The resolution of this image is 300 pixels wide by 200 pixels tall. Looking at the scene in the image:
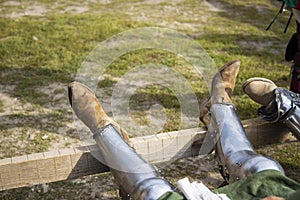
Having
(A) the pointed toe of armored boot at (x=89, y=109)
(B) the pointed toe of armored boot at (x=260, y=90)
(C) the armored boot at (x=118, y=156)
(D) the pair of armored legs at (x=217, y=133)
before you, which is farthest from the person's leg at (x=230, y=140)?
(A) the pointed toe of armored boot at (x=89, y=109)

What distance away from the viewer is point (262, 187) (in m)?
1.87

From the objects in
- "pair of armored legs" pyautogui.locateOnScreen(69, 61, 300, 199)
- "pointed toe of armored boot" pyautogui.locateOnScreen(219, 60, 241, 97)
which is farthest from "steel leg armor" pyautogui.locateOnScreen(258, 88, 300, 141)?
"pointed toe of armored boot" pyautogui.locateOnScreen(219, 60, 241, 97)

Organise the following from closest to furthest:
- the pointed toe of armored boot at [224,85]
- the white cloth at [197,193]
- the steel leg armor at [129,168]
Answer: the white cloth at [197,193]
the steel leg armor at [129,168]
the pointed toe of armored boot at [224,85]

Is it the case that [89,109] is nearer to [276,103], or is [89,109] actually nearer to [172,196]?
[172,196]

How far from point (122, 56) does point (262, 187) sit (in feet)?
10.3

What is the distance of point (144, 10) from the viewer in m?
6.60

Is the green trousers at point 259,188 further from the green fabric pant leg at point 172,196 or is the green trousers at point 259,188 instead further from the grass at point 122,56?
the grass at point 122,56

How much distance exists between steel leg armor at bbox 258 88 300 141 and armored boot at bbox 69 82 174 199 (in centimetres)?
77

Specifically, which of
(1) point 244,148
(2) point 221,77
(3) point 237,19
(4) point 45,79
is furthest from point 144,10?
(1) point 244,148

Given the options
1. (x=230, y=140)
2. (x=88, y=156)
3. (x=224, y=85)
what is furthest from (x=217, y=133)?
(x=88, y=156)

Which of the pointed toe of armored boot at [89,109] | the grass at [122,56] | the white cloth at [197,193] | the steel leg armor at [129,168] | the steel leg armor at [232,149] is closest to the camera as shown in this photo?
the white cloth at [197,193]

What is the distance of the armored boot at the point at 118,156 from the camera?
196 centimetres

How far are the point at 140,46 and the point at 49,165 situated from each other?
330 cm

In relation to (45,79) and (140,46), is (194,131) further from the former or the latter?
(140,46)
